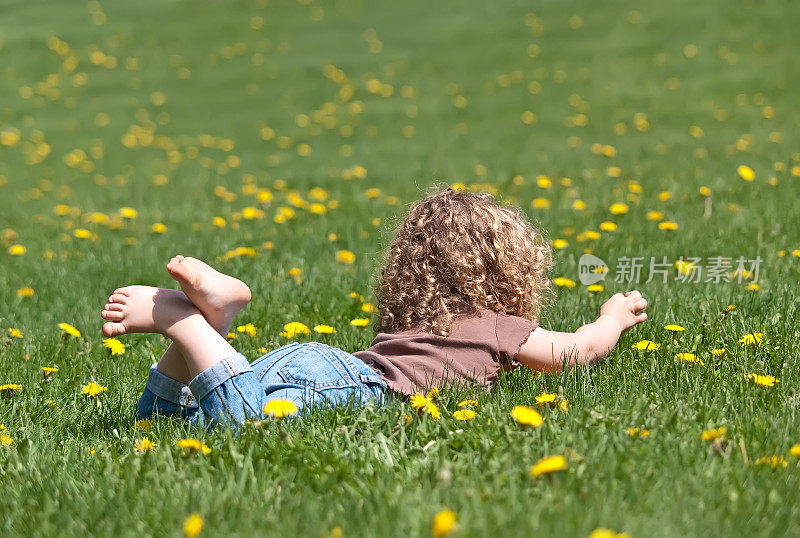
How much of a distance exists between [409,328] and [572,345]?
1.75 feet

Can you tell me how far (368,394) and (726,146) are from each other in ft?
23.3

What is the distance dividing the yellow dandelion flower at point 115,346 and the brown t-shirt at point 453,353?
41.4 inches

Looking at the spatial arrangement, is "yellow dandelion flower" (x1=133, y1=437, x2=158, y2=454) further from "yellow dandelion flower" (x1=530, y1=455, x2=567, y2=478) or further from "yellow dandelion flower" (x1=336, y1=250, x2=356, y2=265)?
"yellow dandelion flower" (x1=336, y1=250, x2=356, y2=265)

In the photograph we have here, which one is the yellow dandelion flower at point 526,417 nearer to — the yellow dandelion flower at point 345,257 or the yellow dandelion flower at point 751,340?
the yellow dandelion flower at point 751,340

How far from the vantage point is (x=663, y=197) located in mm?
5406

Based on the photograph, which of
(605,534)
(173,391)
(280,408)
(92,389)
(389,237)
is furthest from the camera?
(389,237)

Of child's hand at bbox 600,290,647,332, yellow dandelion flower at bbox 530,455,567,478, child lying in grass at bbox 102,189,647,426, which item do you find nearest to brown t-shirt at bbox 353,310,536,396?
child lying in grass at bbox 102,189,647,426

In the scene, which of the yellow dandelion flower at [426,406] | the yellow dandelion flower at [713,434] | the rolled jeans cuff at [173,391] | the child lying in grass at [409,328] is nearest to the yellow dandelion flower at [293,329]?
the child lying in grass at [409,328]

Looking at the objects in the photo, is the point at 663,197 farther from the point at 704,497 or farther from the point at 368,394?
the point at 704,497

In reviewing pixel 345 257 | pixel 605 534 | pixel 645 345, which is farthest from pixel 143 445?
pixel 345 257

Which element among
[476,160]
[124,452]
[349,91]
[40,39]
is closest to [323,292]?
[124,452]

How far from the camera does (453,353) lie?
114 inches

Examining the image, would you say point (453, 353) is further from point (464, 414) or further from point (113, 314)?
point (113, 314)

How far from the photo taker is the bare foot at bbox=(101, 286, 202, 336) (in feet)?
8.79
